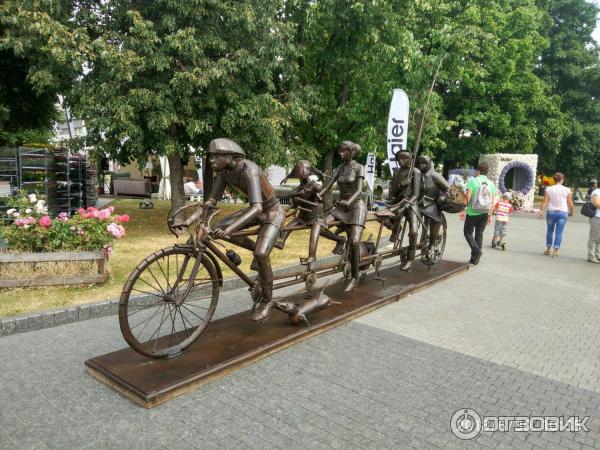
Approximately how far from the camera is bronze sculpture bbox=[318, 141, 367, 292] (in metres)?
6.07

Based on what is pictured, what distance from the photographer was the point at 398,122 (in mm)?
11148

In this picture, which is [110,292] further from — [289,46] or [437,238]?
[289,46]

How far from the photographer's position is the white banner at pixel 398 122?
1102 cm

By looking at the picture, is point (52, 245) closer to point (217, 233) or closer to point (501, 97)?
point (217, 233)

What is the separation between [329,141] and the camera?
14.4m

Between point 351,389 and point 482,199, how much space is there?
6.78 m

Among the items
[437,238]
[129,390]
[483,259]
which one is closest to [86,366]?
[129,390]

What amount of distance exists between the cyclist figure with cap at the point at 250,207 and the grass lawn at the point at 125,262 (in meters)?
2.26

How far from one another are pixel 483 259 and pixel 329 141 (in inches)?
253

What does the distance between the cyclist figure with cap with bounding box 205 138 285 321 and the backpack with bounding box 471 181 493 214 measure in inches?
236

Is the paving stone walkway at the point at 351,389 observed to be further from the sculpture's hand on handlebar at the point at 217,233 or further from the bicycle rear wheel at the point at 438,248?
the bicycle rear wheel at the point at 438,248

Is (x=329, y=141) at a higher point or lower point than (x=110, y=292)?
higher

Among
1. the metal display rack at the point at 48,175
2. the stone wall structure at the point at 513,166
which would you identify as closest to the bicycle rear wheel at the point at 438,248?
the metal display rack at the point at 48,175

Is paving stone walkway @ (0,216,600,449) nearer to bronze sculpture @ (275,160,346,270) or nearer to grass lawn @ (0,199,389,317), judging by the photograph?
grass lawn @ (0,199,389,317)
